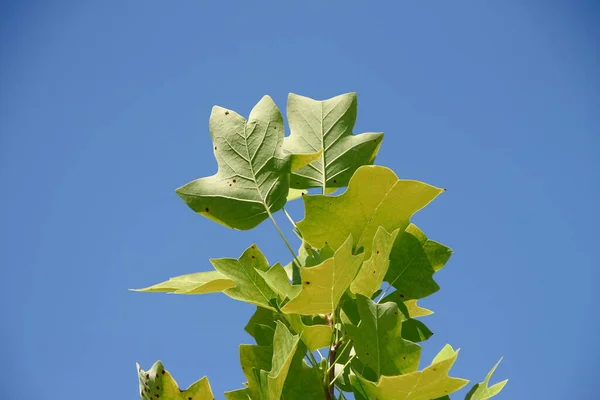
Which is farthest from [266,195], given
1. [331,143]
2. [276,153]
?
[331,143]

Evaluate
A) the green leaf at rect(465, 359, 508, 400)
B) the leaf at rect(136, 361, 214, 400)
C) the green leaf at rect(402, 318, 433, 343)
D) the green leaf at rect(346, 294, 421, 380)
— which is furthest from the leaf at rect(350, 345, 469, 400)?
the leaf at rect(136, 361, 214, 400)

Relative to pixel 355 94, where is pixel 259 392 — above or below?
below

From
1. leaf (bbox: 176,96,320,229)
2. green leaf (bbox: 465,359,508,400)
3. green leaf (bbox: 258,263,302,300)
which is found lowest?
green leaf (bbox: 465,359,508,400)

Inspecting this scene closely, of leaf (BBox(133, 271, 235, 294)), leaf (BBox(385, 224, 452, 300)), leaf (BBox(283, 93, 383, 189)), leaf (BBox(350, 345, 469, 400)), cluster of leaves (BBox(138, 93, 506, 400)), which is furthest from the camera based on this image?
leaf (BBox(283, 93, 383, 189))

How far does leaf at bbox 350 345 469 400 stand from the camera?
1.30m

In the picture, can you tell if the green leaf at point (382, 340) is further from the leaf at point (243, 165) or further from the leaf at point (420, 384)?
the leaf at point (243, 165)

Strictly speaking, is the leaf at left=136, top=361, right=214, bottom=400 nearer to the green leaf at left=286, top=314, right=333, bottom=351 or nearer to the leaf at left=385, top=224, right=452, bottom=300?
the green leaf at left=286, top=314, right=333, bottom=351

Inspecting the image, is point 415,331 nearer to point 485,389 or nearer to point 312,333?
point 485,389

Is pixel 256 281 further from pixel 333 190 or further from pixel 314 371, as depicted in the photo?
pixel 333 190

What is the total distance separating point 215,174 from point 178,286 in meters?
0.37

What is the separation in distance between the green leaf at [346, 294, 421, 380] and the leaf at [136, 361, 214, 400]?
0.45 m

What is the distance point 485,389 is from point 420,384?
1.16ft

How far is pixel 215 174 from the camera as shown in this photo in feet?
5.95

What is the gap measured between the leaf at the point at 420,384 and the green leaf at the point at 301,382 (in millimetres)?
236
